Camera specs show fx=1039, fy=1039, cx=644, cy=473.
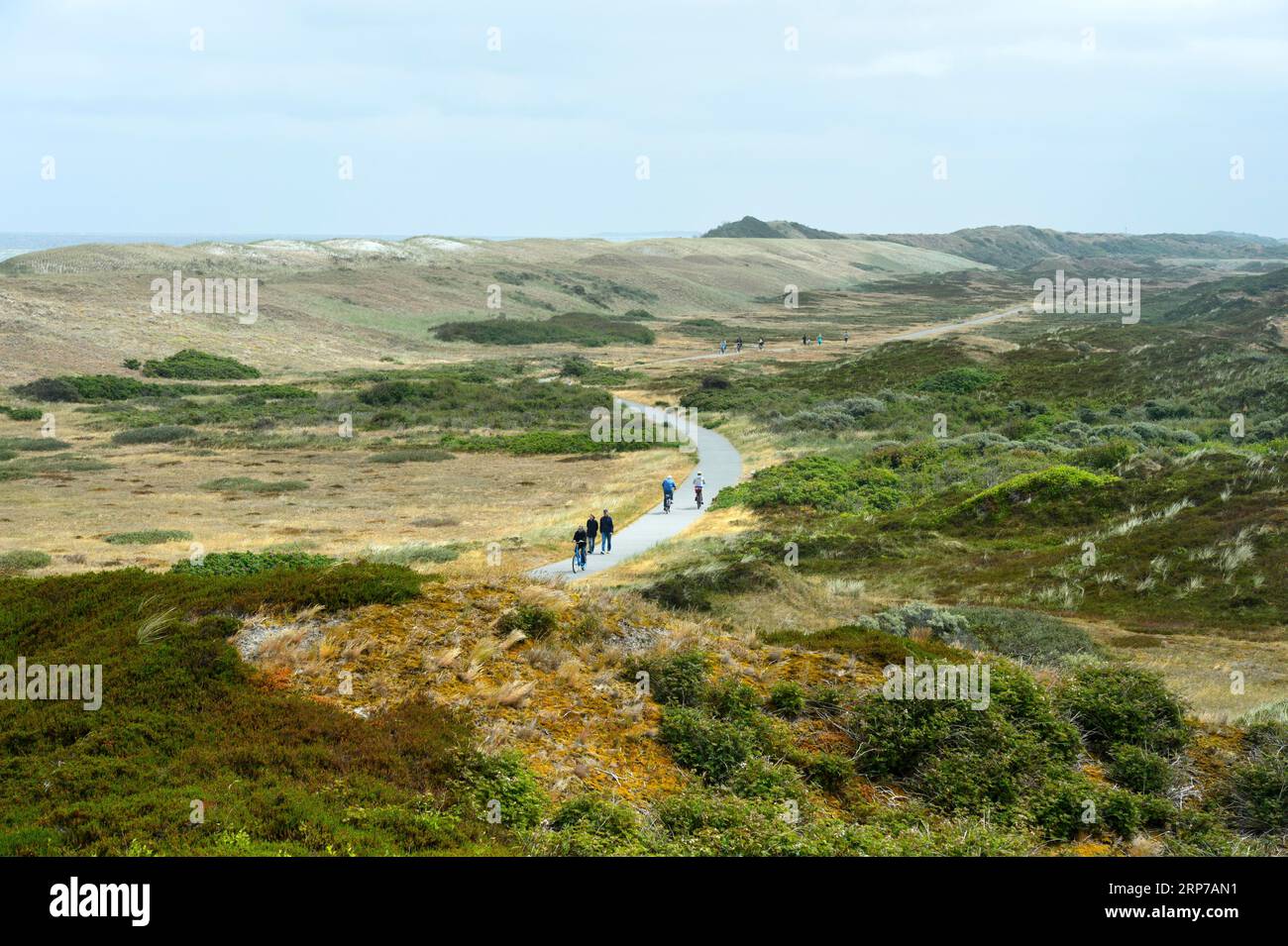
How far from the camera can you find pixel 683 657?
1157 centimetres

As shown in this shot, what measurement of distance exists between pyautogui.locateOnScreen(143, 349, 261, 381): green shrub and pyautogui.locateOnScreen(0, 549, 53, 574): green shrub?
53937mm

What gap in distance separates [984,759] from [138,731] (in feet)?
24.9

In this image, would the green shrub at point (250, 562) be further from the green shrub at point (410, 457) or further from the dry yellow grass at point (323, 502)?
the green shrub at point (410, 457)

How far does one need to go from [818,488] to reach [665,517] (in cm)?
484

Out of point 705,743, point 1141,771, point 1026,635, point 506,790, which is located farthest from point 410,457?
point 1141,771

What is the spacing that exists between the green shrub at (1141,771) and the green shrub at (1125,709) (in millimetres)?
491

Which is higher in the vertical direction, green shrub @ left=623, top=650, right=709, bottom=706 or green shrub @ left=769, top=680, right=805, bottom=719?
green shrub @ left=623, top=650, right=709, bottom=706

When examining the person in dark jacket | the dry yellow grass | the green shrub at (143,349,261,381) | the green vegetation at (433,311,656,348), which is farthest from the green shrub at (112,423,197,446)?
the green vegetation at (433,311,656,348)

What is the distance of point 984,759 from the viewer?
32.6 feet

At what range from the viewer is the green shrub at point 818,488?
29.9 meters

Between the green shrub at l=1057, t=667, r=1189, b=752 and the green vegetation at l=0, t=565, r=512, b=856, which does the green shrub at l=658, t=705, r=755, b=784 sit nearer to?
the green vegetation at l=0, t=565, r=512, b=856

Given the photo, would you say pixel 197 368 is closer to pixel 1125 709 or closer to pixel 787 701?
pixel 787 701

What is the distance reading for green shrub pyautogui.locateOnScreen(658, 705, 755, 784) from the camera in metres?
9.71
